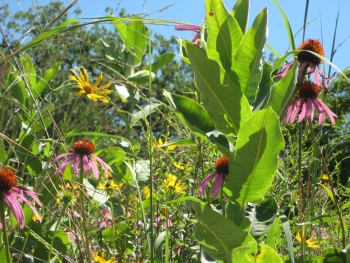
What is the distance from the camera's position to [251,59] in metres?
1.29

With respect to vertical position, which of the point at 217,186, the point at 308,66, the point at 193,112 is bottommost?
the point at 217,186

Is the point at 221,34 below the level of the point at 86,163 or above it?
above

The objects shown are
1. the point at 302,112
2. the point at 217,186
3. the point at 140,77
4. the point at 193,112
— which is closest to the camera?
the point at 193,112

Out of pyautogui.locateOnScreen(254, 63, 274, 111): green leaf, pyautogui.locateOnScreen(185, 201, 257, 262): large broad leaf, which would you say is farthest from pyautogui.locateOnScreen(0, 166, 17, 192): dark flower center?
pyautogui.locateOnScreen(254, 63, 274, 111): green leaf

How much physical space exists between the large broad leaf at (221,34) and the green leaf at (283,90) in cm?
12

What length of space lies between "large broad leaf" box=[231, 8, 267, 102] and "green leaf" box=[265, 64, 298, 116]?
50mm

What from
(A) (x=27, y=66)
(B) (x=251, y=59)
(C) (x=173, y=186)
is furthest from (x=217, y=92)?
(A) (x=27, y=66)

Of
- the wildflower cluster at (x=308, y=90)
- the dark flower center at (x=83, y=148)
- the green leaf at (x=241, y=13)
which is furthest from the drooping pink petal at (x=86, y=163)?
the green leaf at (x=241, y=13)

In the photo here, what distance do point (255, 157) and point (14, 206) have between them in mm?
550

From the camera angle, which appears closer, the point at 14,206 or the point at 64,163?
Result: the point at 14,206

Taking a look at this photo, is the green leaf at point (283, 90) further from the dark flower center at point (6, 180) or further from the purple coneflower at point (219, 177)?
the dark flower center at point (6, 180)

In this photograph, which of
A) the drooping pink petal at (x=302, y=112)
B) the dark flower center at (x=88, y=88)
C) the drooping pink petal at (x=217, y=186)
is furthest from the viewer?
the dark flower center at (x=88, y=88)

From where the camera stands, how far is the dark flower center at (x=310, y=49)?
1.67m

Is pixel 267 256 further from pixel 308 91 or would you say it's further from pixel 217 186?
pixel 308 91
